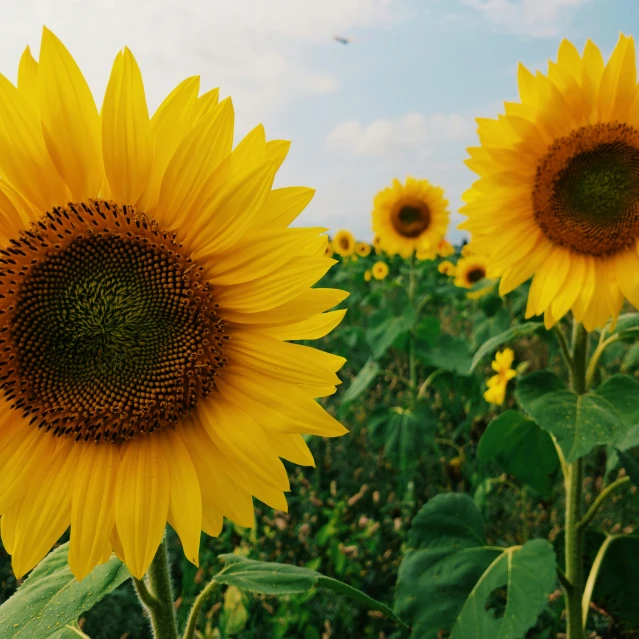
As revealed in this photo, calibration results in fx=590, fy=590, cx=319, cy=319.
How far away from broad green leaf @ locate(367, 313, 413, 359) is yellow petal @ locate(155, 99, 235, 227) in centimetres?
338

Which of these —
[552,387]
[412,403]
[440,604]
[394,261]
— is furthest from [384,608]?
[394,261]

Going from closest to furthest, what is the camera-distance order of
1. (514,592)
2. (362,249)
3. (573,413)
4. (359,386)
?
(514,592) < (573,413) < (359,386) < (362,249)

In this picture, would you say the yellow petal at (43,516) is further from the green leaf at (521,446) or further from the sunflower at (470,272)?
the sunflower at (470,272)

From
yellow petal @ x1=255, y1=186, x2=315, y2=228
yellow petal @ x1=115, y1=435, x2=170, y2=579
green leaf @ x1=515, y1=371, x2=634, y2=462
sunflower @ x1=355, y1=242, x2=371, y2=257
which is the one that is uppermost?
sunflower @ x1=355, y1=242, x2=371, y2=257

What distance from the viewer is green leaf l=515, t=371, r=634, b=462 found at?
1.96 meters

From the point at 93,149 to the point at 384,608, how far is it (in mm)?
1264

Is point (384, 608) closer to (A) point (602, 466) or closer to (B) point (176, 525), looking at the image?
(B) point (176, 525)

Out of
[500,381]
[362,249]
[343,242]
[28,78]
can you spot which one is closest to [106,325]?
[28,78]

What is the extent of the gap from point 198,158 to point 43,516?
83 centimetres

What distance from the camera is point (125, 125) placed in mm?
1233

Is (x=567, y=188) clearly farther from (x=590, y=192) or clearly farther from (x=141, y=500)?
(x=141, y=500)

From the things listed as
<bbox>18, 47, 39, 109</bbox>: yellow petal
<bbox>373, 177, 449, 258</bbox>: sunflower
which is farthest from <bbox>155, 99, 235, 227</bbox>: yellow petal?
<bbox>373, 177, 449, 258</bbox>: sunflower

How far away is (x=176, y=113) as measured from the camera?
1.25 metres

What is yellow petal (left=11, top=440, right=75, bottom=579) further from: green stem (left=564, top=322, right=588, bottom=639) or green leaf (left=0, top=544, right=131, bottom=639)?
green stem (left=564, top=322, right=588, bottom=639)
